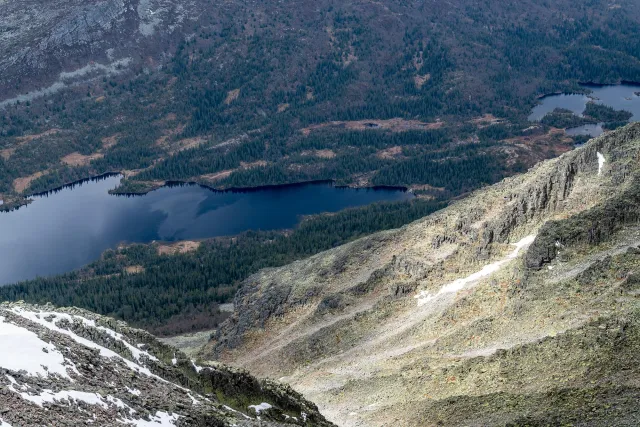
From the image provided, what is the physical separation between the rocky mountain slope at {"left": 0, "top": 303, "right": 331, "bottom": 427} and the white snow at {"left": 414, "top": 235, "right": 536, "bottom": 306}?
26.4 meters

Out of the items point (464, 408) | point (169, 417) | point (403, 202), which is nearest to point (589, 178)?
point (464, 408)

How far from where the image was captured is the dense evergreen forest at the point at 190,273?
141000mm

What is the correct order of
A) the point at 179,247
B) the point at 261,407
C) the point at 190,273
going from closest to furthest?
the point at 261,407
the point at 190,273
the point at 179,247

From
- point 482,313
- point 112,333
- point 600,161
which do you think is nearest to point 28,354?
point 112,333

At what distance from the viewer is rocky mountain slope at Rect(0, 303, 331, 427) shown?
44.0m

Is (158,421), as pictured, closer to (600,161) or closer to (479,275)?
(479,275)

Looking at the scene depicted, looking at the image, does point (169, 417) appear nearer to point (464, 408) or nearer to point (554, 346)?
point (464, 408)

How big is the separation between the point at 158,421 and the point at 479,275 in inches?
1939

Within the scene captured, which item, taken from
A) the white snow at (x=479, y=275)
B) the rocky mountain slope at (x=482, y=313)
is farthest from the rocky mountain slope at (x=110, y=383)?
the white snow at (x=479, y=275)

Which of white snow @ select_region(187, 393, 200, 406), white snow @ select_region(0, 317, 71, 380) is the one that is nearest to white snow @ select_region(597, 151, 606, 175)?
white snow @ select_region(187, 393, 200, 406)

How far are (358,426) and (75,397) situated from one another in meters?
27.3

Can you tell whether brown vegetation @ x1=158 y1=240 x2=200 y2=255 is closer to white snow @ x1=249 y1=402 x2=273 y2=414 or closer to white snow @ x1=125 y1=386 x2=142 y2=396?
white snow @ x1=249 y1=402 x2=273 y2=414

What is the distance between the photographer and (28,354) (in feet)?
162

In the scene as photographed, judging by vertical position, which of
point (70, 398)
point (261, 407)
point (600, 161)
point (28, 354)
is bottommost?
point (261, 407)
